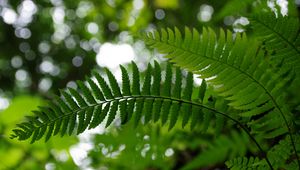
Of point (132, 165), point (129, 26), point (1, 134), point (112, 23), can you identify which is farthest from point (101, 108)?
point (112, 23)

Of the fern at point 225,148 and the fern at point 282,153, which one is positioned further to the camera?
the fern at point 225,148

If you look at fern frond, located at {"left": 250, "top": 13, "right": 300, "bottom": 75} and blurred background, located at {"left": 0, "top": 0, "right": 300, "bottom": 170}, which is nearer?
fern frond, located at {"left": 250, "top": 13, "right": 300, "bottom": 75}

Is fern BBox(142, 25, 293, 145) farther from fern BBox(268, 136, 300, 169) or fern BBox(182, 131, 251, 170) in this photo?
fern BBox(182, 131, 251, 170)

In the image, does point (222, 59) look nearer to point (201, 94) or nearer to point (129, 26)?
point (201, 94)

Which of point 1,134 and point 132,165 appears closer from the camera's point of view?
point 132,165

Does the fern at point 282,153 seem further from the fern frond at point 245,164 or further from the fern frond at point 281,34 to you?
the fern frond at point 281,34

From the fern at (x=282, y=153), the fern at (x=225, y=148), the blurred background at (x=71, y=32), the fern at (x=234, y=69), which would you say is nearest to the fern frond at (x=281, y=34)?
the fern at (x=234, y=69)

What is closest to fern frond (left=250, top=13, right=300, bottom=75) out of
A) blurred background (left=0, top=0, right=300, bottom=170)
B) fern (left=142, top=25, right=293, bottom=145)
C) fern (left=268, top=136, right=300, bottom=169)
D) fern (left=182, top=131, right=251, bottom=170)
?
fern (left=142, top=25, right=293, bottom=145)
